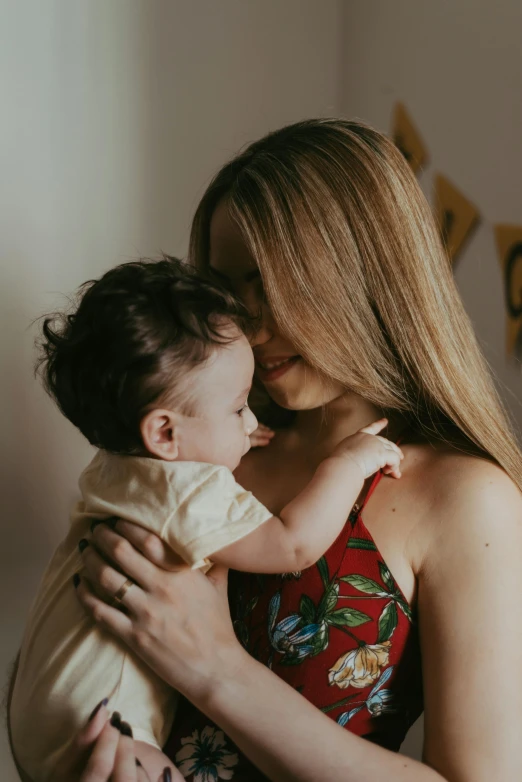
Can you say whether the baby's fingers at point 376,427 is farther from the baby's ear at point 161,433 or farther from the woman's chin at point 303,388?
the baby's ear at point 161,433

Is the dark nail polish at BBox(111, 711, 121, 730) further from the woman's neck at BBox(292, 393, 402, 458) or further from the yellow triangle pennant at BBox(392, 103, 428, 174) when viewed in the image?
the yellow triangle pennant at BBox(392, 103, 428, 174)

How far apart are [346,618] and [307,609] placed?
53 millimetres

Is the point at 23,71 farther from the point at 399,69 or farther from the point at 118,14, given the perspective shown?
the point at 399,69

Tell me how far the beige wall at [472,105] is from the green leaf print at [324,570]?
1.99 ft

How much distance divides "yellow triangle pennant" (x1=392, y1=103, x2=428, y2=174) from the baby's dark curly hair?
0.88 m

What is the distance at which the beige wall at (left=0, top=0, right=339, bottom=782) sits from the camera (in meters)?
1.38

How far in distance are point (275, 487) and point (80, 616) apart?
359 millimetres

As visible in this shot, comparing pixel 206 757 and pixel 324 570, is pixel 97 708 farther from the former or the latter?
pixel 324 570

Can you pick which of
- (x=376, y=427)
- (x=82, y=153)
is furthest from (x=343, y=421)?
(x=82, y=153)

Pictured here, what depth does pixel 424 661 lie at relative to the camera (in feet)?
3.33

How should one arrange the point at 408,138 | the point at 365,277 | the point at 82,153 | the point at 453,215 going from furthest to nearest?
the point at 408,138 < the point at 453,215 < the point at 82,153 < the point at 365,277

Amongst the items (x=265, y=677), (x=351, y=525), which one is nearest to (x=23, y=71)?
(x=351, y=525)

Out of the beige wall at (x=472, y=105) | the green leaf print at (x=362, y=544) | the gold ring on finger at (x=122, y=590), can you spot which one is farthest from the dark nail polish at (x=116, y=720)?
the beige wall at (x=472, y=105)

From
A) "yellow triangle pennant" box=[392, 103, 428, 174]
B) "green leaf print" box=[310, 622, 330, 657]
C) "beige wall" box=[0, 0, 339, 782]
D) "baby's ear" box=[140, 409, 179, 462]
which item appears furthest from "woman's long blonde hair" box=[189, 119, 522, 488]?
"yellow triangle pennant" box=[392, 103, 428, 174]
